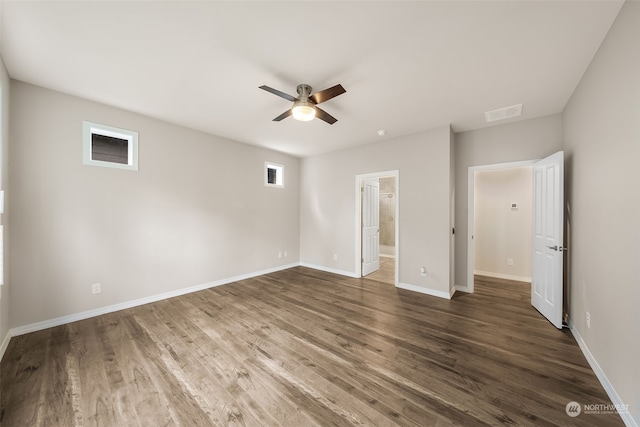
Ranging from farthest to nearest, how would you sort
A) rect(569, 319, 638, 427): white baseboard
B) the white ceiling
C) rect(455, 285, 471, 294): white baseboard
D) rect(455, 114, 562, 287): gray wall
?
rect(455, 285, 471, 294): white baseboard → rect(455, 114, 562, 287): gray wall → the white ceiling → rect(569, 319, 638, 427): white baseboard

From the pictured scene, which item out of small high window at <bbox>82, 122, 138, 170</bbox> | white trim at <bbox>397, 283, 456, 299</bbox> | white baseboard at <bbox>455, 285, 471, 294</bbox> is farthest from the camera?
white baseboard at <bbox>455, 285, 471, 294</bbox>

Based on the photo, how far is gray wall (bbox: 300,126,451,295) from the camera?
3758mm

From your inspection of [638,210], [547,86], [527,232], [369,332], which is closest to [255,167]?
[369,332]

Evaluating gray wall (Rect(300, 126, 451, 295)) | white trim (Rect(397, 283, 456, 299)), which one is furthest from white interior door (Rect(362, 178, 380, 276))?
white trim (Rect(397, 283, 456, 299))

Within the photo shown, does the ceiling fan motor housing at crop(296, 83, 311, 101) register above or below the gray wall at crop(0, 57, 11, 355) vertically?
above

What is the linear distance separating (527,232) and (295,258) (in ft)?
16.5

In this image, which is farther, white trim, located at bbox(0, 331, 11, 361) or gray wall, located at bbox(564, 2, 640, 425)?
white trim, located at bbox(0, 331, 11, 361)

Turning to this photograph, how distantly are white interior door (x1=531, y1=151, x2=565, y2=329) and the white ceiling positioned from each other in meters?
0.93

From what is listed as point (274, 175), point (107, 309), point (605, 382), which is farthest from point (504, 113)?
point (107, 309)

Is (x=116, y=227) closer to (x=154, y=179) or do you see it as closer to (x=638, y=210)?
(x=154, y=179)

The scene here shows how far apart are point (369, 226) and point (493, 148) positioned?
2.64 meters

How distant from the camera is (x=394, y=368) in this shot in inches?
79.4

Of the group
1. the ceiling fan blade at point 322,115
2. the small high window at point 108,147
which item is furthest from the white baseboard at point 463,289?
the small high window at point 108,147

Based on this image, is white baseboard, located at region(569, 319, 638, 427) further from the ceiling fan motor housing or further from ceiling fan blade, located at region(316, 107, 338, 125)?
the ceiling fan motor housing
